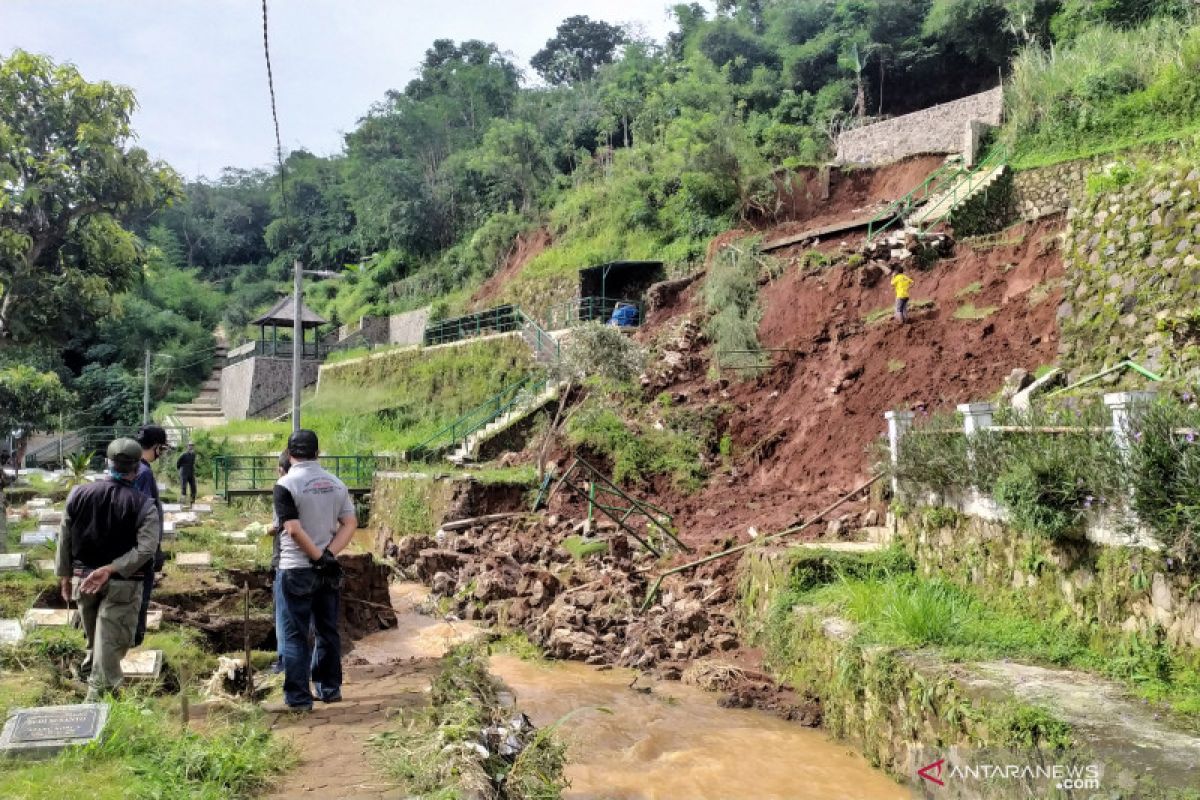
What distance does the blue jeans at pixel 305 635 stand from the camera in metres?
5.38

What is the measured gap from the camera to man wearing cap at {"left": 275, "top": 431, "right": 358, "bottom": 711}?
17.7 ft

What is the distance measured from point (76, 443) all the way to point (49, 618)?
38.6 metres

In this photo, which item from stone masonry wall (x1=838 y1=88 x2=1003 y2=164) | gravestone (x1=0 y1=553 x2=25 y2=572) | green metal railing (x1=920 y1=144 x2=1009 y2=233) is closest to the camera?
gravestone (x1=0 y1=553 x2=25 y2=572)

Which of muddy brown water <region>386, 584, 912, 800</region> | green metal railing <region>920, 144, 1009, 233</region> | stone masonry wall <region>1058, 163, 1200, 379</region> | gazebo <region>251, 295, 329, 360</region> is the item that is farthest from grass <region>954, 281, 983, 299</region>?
gazebo <region>251, 295, 329, 360</region>

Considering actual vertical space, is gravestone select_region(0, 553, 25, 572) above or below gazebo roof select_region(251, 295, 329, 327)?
below

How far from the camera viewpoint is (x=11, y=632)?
6.25 metres

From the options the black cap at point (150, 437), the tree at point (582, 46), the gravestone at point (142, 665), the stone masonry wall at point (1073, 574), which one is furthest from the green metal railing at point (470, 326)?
the tree at point (582, 46)

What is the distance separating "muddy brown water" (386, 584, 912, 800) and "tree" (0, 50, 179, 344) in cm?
790

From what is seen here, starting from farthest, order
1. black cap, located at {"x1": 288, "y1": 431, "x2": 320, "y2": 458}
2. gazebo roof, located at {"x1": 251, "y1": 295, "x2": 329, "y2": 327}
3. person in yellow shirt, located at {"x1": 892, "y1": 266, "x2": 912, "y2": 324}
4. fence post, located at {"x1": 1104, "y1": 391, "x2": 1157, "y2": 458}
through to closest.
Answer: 1. gazebo roof, located at {"x1": 251, "y1": 295, "x2": 329, "y2": 327}
2. person in yellow shirt, located at {"x1": 892, "y1": 266, "x2": 912, "y2": 324}
3. fence post, located at {"x1": 1104, "y1": 391, "x2": 1157, "y2": 458}
4. black cap, located at {"x1": 288, "y1": 431, "x2": 320, "y2": 458}

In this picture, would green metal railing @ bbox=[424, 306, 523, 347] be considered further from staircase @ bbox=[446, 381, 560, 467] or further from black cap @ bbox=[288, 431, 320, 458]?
black cap @ bbox=[288, 431, 320, 458]

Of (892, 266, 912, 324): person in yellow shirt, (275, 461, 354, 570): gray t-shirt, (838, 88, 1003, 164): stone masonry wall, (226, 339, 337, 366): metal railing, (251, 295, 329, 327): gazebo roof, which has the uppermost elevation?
(838, 88, 1003, 164): stone masonry wall

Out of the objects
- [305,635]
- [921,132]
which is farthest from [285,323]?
[305,635]

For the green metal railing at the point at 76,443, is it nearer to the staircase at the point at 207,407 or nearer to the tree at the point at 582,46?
the staircase at the point at 207,407

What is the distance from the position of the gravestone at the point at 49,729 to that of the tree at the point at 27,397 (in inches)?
580
